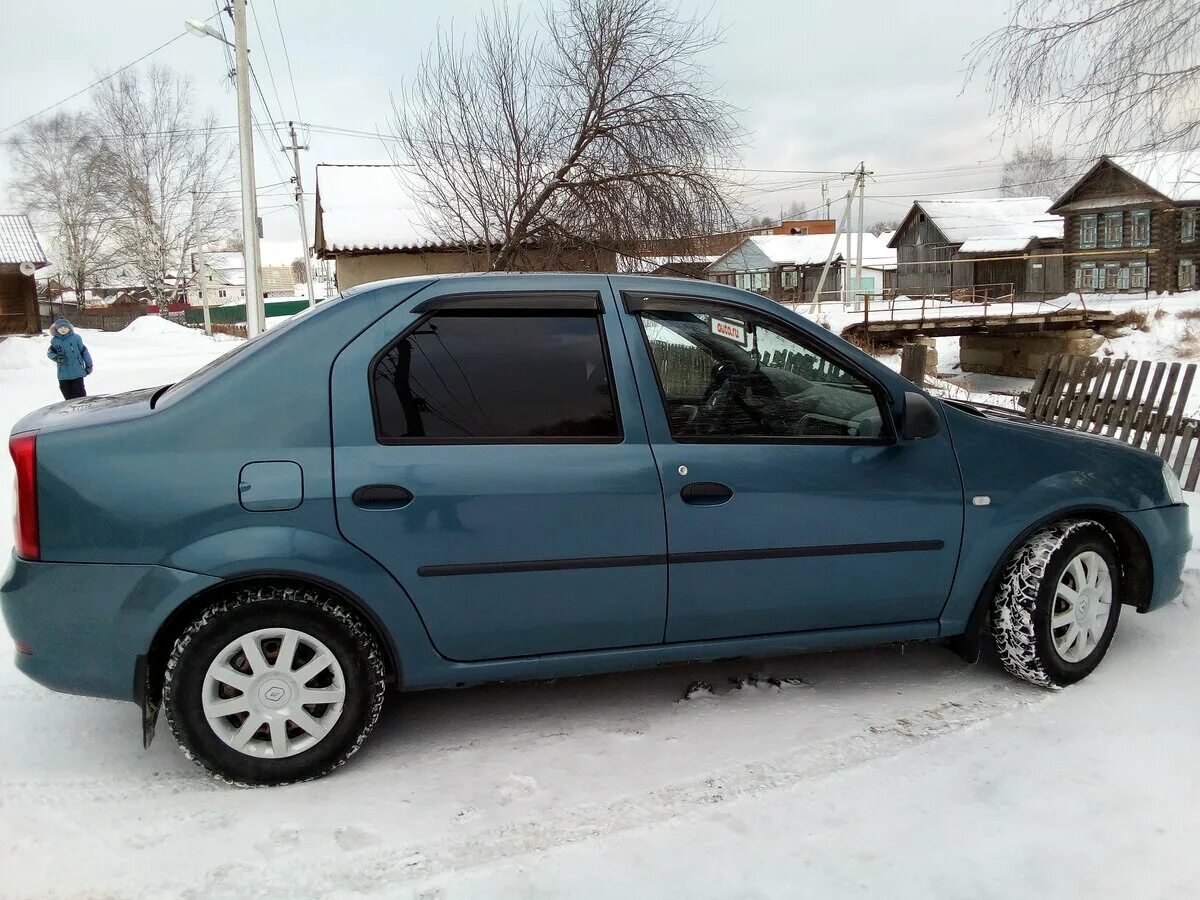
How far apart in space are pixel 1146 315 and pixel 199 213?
49.2m

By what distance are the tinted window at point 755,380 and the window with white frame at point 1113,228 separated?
48222 millimetres

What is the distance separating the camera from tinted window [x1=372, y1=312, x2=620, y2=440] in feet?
9.98

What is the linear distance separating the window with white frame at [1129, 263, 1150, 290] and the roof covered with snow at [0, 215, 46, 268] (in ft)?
161

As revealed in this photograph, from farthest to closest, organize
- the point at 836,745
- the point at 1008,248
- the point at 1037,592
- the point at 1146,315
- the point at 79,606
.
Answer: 1. the point at 1008,248
2. the point at 1146,315
3. the point at 1037,592
4. the point at 836,745
5. the point at 79,606

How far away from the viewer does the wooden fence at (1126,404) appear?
706 centimetres

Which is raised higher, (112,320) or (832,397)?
(112,320)

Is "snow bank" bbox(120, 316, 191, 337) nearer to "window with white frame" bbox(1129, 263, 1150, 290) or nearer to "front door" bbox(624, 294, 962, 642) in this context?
"front door" bbox(624, 294, 962, 642)

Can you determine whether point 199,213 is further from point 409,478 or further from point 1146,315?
point 409,478

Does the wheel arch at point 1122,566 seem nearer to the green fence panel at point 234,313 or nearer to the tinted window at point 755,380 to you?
the tinted window at point 755,380

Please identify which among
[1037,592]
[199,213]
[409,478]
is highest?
[199,213]

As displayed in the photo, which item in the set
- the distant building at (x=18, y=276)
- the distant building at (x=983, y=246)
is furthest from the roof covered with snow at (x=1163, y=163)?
the distant building at (x=983, y=246)

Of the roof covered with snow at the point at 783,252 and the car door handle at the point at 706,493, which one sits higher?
the roof covered with snow at the point at 783,252

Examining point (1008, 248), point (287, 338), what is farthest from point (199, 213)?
point (287, 338)

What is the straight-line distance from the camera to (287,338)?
306 centimetres
